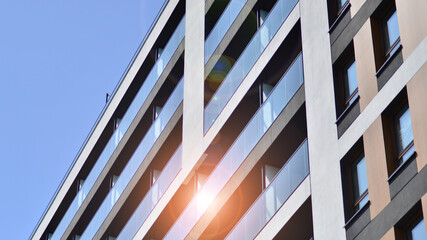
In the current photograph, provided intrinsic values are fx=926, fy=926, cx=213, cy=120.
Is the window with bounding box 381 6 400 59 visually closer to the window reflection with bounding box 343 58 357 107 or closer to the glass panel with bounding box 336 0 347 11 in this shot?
the window reflection with bounding box 343 58 357 107

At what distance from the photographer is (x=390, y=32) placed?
23.4 m

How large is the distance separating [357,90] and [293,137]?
386 cm

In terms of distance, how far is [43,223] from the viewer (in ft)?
158

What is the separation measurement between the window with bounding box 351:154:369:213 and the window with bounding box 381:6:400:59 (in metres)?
2.73

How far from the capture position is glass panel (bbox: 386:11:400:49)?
23036 mm

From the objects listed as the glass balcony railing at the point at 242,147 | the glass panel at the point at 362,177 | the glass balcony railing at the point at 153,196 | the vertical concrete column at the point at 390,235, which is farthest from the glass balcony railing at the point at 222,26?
the vertical concrete column at the point at 390,235

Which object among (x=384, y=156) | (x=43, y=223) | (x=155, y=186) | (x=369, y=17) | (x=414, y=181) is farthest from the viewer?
(x=43, y=223)

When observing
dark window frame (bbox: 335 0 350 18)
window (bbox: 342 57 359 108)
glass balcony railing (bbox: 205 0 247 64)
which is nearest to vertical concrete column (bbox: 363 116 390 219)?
window (bbox: 342 57 359 108)

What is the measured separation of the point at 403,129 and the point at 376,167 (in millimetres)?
1086

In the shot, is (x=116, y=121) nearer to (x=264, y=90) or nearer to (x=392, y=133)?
(x=264, y=90)

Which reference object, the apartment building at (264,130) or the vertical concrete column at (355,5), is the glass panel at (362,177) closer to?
the apartment building at (264,130)

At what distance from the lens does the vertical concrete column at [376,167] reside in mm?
21125

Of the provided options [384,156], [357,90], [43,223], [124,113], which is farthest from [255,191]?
[43,223]

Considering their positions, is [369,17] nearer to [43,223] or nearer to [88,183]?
[88,183]
